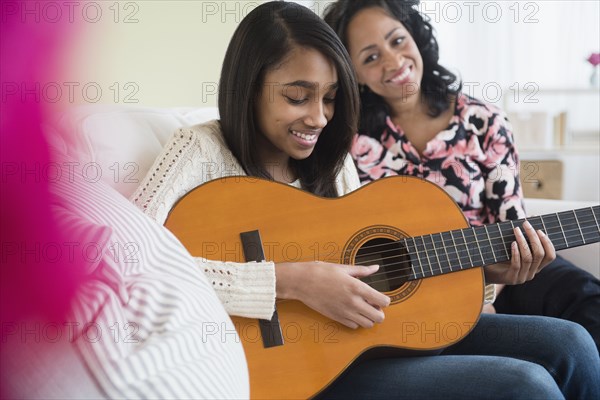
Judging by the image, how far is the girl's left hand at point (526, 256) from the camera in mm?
1180

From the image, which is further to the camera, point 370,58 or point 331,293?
point 370,58

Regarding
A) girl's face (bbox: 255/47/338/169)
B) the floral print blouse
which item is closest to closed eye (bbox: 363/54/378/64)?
the floral print blouse

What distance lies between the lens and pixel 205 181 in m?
1.14

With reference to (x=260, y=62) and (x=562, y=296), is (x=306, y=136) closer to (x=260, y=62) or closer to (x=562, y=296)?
(x=260, y=62)

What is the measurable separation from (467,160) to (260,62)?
673mm

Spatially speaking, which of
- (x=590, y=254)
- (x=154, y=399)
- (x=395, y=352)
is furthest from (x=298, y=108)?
(x=590, y=254)

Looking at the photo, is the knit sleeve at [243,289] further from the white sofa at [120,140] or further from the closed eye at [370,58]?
the closed eye at [370,58]

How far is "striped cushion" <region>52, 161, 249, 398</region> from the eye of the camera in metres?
0.53

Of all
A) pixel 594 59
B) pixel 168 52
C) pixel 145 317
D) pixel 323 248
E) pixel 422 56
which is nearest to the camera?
pixel 145 317

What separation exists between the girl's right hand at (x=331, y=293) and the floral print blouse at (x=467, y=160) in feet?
1.99

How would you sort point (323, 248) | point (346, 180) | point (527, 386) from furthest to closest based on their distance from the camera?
point (346, 180), point (323, 248), point (527, 386)

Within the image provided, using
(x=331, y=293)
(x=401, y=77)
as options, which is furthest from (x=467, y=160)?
(x=331, y=293)

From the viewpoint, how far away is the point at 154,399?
1.80 ft

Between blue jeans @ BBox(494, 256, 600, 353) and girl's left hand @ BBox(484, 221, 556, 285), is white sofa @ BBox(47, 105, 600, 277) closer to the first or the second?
girl's left hand @ BBox(484, 221, 556, 285)
